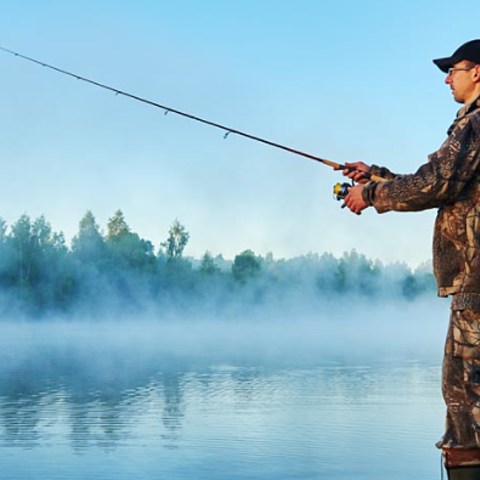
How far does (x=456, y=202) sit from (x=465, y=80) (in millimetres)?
463

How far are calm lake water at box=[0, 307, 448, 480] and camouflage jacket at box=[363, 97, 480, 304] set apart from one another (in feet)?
12.4

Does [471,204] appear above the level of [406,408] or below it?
above

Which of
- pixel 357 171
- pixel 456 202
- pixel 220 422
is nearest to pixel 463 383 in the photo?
pixel 456 202

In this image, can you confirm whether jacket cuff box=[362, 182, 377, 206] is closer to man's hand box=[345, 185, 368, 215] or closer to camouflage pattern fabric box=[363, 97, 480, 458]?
man's hand box=[345, 185, 368, 215]

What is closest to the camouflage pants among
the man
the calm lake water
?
the man

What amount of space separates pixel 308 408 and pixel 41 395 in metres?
3.54

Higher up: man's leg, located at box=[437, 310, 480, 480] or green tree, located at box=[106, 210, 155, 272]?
green tree, located at box=[106, 210, 155, 272]

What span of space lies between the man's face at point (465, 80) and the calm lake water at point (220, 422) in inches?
154

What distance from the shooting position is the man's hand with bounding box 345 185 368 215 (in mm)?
4191

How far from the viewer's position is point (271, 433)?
981 centimetres

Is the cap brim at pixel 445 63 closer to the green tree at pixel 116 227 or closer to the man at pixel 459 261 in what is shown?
the man at pixel 459 261

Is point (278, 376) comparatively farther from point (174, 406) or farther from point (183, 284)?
point (183, 284)

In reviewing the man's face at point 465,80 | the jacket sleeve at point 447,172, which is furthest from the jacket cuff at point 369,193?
the man's face at point 465,80

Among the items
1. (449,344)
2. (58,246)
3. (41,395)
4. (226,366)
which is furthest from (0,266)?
(449,344)
